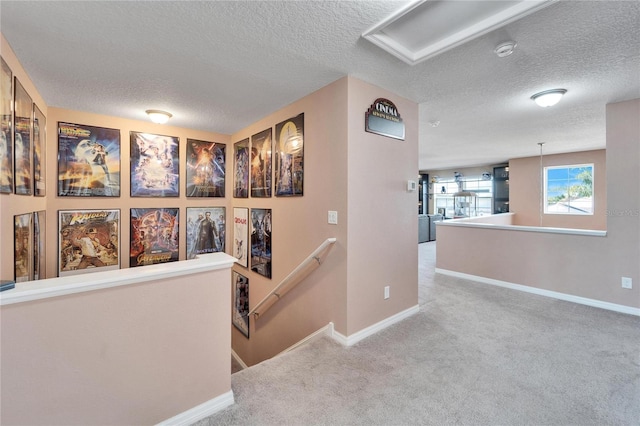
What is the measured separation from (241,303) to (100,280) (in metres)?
3.26

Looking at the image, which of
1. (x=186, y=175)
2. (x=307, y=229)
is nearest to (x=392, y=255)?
(x=307, y=229)

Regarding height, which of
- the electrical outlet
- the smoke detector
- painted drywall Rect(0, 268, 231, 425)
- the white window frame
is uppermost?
the smoke detector

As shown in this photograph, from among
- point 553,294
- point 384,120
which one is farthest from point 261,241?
point 553,294

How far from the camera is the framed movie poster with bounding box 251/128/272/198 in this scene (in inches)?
146

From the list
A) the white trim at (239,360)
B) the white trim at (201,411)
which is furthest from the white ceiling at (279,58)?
the white trim at (239,360)

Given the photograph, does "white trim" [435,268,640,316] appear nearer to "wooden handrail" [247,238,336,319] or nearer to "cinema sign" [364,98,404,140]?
"cinema sign" [364,98,404,140]

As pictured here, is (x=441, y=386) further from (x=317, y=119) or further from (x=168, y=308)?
(x=317, y=119)

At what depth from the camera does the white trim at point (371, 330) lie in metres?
2.58

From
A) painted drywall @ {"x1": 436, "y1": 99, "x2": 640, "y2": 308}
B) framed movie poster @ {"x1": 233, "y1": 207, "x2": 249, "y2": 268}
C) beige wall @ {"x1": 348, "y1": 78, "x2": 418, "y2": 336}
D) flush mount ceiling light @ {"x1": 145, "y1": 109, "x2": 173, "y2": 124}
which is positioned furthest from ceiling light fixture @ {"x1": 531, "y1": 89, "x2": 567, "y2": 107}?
flush mount ceiling light @ {"x1": 145, "y1": 109, "x2": 173, "y2": 124}

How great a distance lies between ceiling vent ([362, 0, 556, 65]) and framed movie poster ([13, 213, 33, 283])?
311 centimetres

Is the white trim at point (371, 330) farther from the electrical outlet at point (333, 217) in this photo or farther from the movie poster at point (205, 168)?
the movie poster at point (205, 168)

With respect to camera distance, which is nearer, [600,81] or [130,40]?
[130,40]

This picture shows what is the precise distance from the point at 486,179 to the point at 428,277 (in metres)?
7.07

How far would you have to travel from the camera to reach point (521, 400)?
1844 mm
